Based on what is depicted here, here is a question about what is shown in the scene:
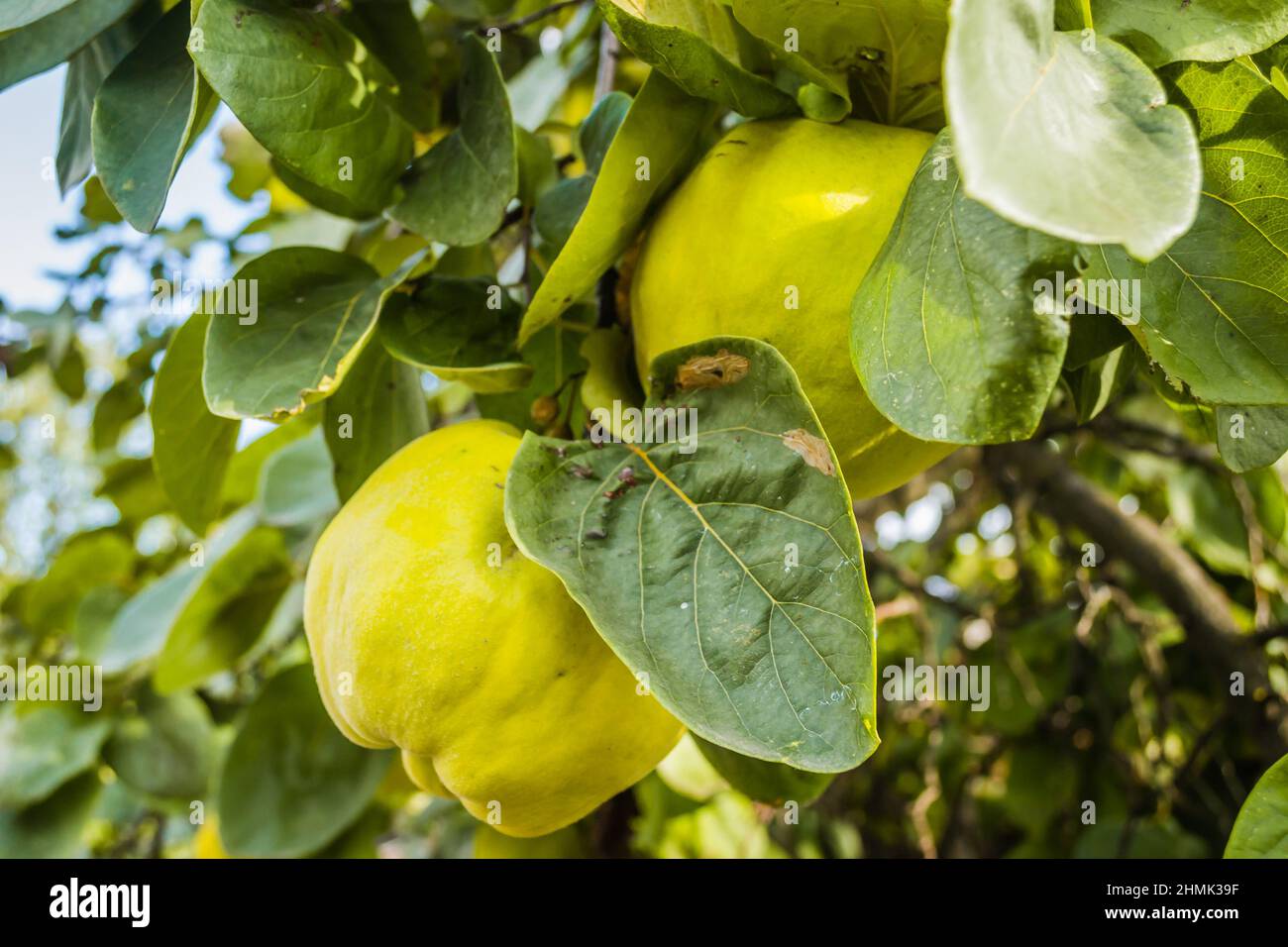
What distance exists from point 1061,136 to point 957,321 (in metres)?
0.13

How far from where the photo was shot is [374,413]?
0.91 meters

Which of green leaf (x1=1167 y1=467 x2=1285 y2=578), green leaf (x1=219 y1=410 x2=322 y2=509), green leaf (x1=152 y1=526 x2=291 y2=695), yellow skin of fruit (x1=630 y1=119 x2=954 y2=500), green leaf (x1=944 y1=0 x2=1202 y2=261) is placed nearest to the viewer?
green leaf (x1=944 y1=0 x2=1202 y2=261)

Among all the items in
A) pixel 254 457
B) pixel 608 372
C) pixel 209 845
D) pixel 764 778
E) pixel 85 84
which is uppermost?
pixel 85 84

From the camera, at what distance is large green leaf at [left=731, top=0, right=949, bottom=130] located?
0.61 meters

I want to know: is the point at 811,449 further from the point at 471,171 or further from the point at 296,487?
the point at 296,487

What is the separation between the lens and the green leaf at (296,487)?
132 cm

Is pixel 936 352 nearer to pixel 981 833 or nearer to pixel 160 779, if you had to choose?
pixel 160 779

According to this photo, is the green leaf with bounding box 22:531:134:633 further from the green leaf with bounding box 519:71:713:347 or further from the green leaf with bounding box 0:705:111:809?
the green leaf with bounding box 519:71:713:347

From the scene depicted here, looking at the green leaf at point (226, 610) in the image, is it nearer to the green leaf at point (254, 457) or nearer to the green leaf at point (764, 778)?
the green leaf at point (254, 457)

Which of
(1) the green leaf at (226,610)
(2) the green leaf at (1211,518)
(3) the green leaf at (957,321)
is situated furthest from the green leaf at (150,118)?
(2) the green leaf at (1211,518)

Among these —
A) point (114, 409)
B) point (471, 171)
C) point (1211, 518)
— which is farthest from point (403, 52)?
point (1211, 518)

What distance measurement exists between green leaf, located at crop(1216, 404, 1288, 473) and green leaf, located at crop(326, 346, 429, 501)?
603 mm

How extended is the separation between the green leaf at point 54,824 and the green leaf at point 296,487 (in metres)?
0.56

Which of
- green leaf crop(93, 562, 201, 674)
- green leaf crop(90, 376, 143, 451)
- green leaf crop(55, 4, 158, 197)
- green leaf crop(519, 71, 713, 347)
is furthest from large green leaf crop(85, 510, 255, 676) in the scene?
green leaf crop(519, 71, 713, 347)
